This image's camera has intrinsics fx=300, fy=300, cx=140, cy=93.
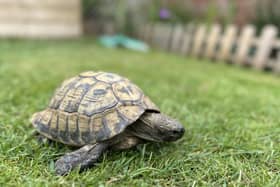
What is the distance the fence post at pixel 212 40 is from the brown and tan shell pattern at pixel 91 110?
4626 mm

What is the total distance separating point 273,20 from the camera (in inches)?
227

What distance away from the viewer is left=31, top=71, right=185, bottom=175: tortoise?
60.9 inches

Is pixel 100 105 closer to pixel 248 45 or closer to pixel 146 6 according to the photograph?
pixel 248 45

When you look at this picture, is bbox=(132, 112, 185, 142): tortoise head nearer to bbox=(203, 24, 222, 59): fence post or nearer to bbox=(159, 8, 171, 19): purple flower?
bbox=(203, 24, 222, 59): fence post

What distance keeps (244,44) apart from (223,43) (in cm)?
52

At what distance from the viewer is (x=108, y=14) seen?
10023 mm

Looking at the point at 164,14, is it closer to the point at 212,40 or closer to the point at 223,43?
the point at 212,40

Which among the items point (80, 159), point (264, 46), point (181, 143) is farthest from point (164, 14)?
point (80, 159)

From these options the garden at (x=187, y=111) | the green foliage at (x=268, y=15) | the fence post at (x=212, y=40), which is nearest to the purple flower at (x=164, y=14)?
the garden at (x=187, y=111)

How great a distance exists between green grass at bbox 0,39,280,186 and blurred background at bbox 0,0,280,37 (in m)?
3.81

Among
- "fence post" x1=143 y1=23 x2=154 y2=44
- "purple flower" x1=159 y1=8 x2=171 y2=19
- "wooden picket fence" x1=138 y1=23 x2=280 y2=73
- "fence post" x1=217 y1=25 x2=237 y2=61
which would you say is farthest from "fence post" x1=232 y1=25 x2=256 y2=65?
"fence post" x1=143 y1=23 x2=154 y2=44

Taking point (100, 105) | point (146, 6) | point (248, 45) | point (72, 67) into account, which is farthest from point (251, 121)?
point (146, 6)

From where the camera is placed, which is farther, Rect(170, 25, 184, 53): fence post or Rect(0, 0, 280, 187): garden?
Rect(170, 25, 184, 53): fence post

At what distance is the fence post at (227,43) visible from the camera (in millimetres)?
5623
